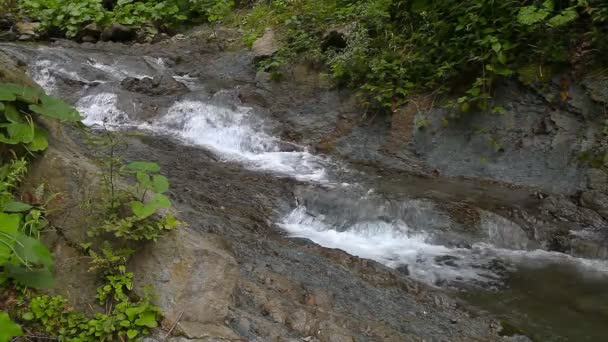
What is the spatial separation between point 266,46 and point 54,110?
24.7 feet

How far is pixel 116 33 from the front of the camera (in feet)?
44.0

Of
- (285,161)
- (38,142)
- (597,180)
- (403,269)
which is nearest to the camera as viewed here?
(38,142)

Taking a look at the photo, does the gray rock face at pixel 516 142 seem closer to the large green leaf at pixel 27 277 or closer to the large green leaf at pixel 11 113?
the large green leaf at pixel 11 113

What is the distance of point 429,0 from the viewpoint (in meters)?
7.59

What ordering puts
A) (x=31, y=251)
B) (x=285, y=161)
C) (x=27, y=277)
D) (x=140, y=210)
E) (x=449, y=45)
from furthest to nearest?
Answer: (x=285, y=161)
(x=449, y=45)
(x=140, y=210)
(x=27, y=277)
(x=31, y=251)

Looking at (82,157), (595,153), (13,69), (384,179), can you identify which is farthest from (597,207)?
(13,69)

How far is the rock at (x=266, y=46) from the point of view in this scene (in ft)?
33.4

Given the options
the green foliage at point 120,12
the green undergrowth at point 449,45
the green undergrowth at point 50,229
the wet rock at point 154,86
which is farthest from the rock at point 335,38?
the green undergrowth at point 50,229

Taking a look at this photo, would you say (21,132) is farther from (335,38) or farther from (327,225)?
(335,38)

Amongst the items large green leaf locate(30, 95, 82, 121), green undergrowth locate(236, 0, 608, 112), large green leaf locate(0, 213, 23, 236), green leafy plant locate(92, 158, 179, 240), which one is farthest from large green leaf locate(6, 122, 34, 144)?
green undergrowth locate(236, 0, 608, 112)

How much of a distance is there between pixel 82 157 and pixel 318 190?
2.94 meters

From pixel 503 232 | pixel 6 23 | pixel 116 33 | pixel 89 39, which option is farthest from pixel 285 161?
pixel 6 23

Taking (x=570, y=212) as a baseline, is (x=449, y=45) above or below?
above

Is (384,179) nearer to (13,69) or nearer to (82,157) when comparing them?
(82,157)
